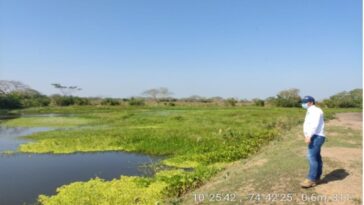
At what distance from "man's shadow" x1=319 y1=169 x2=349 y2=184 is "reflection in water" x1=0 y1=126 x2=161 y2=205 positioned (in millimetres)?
7847

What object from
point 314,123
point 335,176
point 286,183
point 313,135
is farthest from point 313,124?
point 335,176

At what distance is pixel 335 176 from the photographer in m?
9.01

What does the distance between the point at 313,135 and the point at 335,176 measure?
5.76ft

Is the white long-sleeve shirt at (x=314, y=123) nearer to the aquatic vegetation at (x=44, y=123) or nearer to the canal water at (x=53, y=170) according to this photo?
the canal water at (x=53, y=170)

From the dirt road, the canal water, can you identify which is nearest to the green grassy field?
the canal water

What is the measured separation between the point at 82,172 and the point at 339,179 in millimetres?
10815

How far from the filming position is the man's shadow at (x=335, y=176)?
28.4 ft

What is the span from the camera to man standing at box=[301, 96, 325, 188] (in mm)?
7980

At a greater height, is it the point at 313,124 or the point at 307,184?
the point at 313,124

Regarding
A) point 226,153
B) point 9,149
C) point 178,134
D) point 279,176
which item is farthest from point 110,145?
point 279,176

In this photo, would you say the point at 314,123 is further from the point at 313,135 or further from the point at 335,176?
the point at 335,176

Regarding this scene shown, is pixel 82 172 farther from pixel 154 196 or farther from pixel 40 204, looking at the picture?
pixel 154 196

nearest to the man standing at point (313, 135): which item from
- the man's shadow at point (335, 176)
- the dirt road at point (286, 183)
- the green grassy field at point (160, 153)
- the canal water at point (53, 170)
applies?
the dirt road at point (286, 183)

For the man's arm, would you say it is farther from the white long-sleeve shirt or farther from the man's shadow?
the man's shadow
